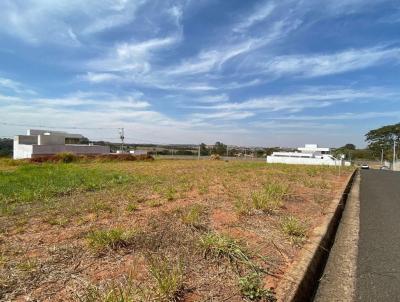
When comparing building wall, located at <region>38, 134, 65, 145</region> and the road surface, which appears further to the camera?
building wall, located at <region>38, 134, 65, 145</region>

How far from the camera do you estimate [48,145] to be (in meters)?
47.0

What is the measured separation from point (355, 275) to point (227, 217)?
7.63 feet

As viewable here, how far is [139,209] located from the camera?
6379 millimetres

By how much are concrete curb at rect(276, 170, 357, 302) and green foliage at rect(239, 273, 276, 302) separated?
98 mm

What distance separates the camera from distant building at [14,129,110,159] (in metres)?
45.2

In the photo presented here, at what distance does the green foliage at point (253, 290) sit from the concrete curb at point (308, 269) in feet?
0.32

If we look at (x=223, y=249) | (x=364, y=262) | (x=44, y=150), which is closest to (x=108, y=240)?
(x=223, y=249)

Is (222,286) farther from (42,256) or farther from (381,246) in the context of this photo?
(381,246)

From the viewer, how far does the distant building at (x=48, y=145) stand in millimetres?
45250

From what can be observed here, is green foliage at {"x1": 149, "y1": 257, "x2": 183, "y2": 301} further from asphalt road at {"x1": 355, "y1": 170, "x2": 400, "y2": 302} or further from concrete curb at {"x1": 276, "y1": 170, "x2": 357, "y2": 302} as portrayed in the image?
asphalt road at {"x1": 355, "y1": 170, "x2": 400, "y2": 302}

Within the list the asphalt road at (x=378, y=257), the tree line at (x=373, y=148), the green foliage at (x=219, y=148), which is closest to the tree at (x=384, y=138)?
the tree line at (x=373, y=148)

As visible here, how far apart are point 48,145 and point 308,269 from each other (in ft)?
160

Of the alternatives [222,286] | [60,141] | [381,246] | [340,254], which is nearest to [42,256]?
[222,286]

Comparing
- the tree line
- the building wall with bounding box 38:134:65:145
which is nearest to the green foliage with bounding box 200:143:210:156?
the tree line
